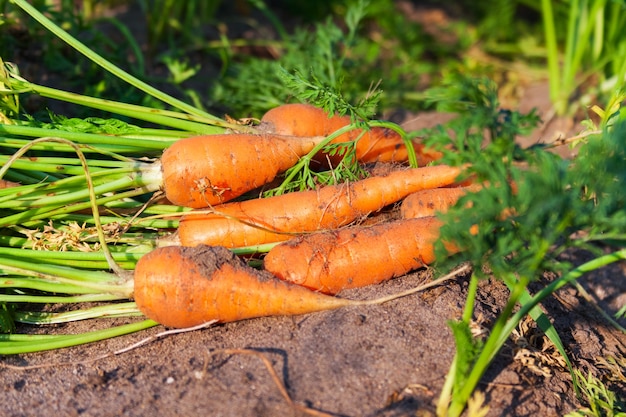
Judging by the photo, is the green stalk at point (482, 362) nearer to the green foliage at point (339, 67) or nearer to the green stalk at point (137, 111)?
the green foliage at point (339, 67)

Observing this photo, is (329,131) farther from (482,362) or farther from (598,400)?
(598,400)

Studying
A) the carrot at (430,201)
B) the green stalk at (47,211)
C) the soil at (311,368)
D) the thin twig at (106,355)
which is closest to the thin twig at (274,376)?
the soil at (311,368)

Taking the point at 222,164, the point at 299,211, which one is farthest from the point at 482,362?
the point at 222,164

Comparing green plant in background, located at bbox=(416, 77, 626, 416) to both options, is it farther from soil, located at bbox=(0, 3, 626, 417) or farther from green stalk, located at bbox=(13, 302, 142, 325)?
green stalk, located at bbox=(13, 302, 142, 325)

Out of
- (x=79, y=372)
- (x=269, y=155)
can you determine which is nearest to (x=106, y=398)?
(x=79, y=372)

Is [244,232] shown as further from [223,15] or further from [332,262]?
[223,15]
